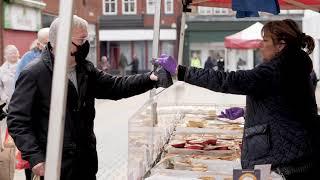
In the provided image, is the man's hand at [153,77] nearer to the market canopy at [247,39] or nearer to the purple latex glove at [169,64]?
the purple latex glove at [169,64]

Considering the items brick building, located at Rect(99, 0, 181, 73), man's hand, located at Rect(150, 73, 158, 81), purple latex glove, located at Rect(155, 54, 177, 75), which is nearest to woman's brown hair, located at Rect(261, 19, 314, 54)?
purple latex glove, located at Rect(155, 54, 177, 75)

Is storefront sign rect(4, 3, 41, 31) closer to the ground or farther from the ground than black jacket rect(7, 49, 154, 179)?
farther from the ground

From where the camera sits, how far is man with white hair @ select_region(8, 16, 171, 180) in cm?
323

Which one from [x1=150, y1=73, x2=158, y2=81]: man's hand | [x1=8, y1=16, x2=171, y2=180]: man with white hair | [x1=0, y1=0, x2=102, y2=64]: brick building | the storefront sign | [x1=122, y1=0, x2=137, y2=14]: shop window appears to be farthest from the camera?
[x1=122, y1=0, x2=137, y2=14]: shop window

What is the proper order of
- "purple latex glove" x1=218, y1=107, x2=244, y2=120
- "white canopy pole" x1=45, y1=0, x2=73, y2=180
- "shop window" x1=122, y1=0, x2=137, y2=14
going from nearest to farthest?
"white canopy pole" x1=45, y1=0, x2=73, y2=180, "purple latex glove" x1=218, y1=107, x2=244, y2=120, "shop window" x1=122, y1=0, x2=137, y2=14

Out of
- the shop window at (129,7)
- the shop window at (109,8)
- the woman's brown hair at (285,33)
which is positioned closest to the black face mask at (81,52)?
the woman's brown hair at (285,33)

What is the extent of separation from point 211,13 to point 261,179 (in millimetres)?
41046

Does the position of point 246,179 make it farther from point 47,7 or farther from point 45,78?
point 47,7

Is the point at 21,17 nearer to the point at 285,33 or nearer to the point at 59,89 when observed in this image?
the point at 285,33

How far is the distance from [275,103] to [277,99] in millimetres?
24

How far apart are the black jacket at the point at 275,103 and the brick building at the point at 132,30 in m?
41.0

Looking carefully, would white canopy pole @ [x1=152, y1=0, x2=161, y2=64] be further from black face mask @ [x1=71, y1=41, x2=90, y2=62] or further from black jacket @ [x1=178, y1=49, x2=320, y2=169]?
black jacket @ [x1=178, y1=49, x2=320, y2=169]

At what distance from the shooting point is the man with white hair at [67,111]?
3.23 metres

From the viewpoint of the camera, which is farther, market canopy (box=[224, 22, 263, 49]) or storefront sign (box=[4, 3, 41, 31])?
market canopy (box=[224, 22, 263, 49])
